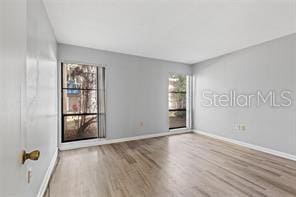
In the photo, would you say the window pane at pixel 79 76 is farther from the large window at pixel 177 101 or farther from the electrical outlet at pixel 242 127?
the electrical outlet at pixel 242 127

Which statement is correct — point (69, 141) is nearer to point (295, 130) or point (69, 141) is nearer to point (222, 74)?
point (222, 74)

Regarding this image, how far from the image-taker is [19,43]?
76cm

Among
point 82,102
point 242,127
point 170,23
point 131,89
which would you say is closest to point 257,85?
point 242,127

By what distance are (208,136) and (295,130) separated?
2120mm

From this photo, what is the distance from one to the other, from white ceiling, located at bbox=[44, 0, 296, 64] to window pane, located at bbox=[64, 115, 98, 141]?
5.90 feet

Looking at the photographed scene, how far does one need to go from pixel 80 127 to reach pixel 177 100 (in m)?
3.15

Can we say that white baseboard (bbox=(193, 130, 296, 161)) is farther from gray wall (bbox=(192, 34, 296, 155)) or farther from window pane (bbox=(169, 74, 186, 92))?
window pane (bbox=(169, 74, 186, 92))

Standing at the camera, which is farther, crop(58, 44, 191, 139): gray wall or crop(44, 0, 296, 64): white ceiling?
crop(58, 44, 191, 139): gray wall

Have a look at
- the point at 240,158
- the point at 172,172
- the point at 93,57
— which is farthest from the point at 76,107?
the point at 240,158

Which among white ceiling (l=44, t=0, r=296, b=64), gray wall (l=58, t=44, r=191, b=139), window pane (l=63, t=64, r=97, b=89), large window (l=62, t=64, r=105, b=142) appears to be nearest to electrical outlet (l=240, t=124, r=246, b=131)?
white ceiling (l=44, t=0, r=296, b=64)

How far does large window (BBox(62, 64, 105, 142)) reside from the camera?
12.3ft

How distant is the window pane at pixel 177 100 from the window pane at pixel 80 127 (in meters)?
2.48

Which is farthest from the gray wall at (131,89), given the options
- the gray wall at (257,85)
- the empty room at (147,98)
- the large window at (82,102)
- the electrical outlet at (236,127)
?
the electrical outlet at (236,127)

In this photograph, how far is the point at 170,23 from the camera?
2.60 meters
